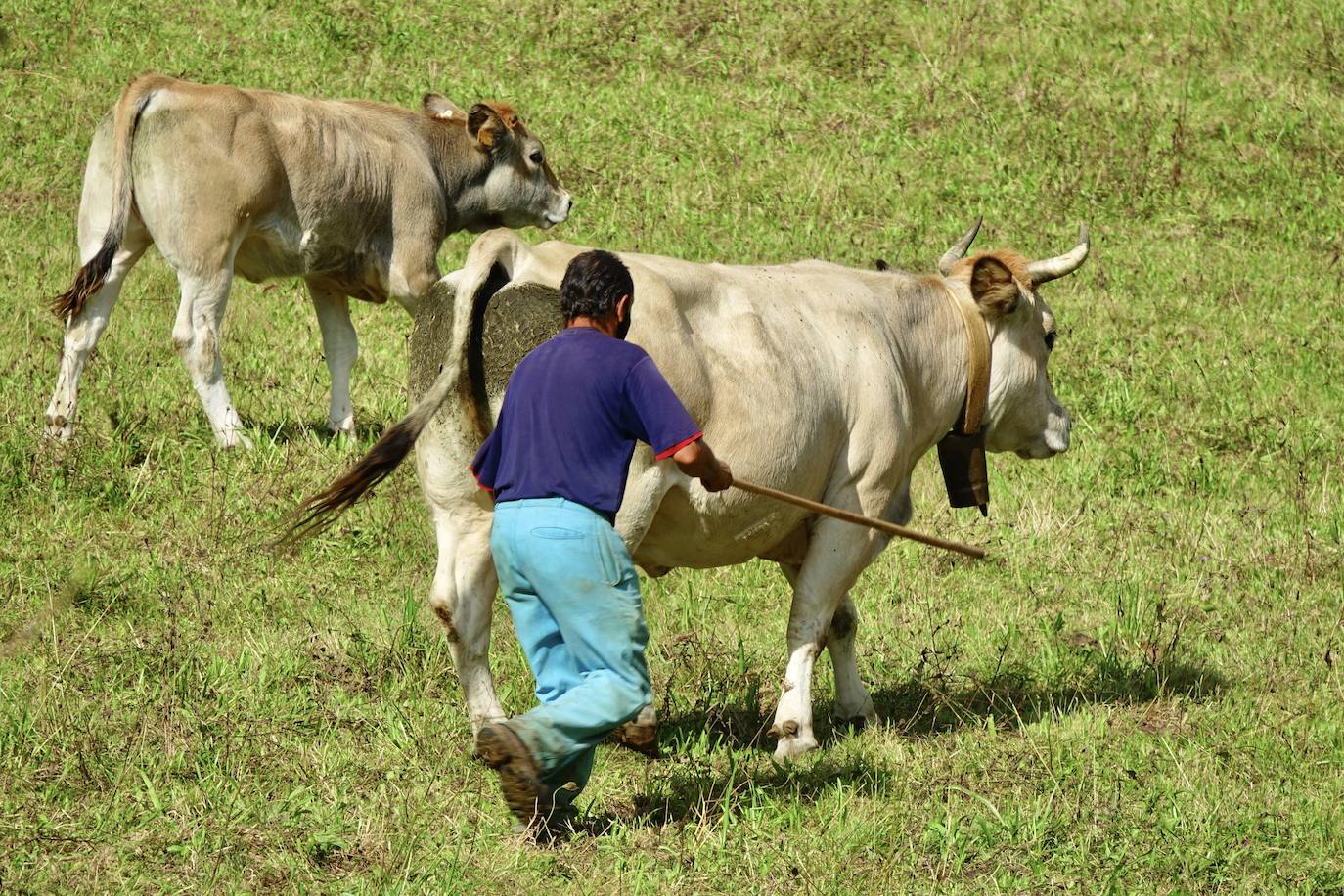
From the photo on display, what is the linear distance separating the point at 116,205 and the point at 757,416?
191 inches

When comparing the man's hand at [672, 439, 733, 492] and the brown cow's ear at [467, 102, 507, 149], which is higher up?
the man's hand at [672, 439, 733, 492]

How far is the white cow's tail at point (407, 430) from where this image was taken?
5.34 metres

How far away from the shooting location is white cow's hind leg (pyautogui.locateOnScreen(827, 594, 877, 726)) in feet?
22.5

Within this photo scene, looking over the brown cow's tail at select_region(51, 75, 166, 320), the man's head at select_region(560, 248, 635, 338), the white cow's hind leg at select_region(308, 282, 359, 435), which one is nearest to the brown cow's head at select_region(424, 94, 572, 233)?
the white cow's hind leg at select_region(308, 282, 359, 435)

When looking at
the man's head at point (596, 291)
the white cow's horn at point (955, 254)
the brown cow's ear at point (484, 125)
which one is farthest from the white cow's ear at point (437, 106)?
the man's head at point (596, 291)

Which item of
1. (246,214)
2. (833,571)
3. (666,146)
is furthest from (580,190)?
(833,571)

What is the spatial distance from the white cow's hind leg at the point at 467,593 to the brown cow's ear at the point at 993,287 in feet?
8.49

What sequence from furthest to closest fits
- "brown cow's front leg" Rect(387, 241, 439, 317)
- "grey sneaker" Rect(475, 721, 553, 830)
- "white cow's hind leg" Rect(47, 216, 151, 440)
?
1. "brown cow's front leg" Rect(387, 241, 439, 317)
2. "white cow's hind leg" Rect(47, 216, 151, 440)
3. "grey sneaker" Rect(475, 721, 553, 830)

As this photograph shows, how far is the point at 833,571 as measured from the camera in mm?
6582

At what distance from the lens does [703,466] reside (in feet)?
16.3

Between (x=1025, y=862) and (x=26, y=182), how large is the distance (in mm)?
11156

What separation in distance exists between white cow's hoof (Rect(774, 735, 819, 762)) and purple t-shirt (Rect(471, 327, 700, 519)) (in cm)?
171

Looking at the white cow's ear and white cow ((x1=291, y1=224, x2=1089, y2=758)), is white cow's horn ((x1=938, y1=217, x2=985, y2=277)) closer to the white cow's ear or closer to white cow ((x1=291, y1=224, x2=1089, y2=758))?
white cow ((x1=291, y1=224, x2=1089, y2=758))

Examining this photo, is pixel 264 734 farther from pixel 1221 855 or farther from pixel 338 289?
pixel 338 289
